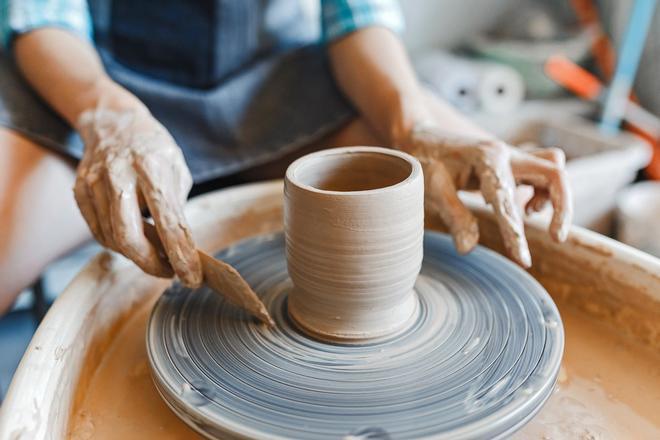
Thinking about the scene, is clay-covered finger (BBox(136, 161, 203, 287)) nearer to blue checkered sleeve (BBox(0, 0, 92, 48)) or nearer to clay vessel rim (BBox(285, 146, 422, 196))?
clay vessel rim (BBox(285, 146, 422, 196))

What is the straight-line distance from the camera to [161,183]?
2.99ft

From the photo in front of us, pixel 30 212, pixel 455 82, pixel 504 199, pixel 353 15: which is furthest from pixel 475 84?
pixel 30 212

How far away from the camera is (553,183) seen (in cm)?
95

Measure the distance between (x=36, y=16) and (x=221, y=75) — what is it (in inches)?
15.7

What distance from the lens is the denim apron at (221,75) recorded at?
4.55 feet

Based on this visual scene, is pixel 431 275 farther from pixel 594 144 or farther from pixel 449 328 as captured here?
pixel 594 144

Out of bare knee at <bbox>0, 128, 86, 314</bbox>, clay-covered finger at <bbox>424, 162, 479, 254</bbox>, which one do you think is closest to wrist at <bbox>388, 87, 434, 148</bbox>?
clay-covered finger at <bbox>424, 162, 479, 254</bbox>

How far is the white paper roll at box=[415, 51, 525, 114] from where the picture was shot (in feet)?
7.67

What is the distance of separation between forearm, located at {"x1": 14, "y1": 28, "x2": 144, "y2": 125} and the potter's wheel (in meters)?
0.43

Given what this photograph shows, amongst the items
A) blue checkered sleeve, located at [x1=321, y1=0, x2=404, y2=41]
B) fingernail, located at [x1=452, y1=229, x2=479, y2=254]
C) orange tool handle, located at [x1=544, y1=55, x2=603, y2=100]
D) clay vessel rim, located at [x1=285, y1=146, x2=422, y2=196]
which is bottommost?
orange tool handle, located at [x1=544, y1=55, x2=603, y2=100]

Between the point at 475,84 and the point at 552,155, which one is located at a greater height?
the point at 552,155

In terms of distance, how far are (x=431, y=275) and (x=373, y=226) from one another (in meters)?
0.25

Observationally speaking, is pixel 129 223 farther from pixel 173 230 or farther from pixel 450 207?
pixel 450 207

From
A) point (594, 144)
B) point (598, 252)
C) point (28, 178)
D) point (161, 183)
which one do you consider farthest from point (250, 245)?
point (594, 144)
